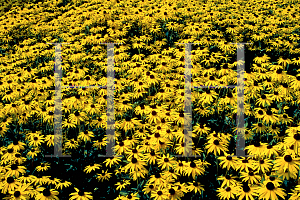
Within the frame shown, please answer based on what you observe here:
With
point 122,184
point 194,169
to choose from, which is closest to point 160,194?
point 194,169

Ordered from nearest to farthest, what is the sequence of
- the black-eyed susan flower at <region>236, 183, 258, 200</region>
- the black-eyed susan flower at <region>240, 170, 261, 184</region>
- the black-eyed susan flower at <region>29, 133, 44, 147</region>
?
the black-eyed susan flower at <region>236, 183, 258, 200</region>
the black-eyed susan flower at <region>240, 170, 261, 184</region>
the black-eyed susan flower at <region>29, 133, 44, 147</region>

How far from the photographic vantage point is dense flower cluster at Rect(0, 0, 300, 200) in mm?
5273

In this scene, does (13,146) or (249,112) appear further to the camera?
(249,112)

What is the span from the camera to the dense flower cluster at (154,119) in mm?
5273

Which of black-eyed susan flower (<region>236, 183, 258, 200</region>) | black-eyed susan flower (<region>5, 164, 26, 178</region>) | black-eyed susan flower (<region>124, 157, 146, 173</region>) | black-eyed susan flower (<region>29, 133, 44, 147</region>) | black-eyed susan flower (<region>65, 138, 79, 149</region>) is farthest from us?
black-eyed susan flower (<region>65, 138, 79, 149</region>)

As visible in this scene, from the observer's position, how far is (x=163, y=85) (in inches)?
314

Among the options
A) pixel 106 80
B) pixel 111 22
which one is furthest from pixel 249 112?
pixel 111 22

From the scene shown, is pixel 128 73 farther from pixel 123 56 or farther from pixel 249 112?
pixel 249 112

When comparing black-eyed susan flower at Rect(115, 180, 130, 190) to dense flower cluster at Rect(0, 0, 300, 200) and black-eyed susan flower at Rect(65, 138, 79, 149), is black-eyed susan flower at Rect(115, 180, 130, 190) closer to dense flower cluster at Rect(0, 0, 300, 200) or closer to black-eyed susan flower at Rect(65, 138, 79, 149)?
dense flower cluster at Rect(0, 0, 300, 200)

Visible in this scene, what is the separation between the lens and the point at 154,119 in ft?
21.2

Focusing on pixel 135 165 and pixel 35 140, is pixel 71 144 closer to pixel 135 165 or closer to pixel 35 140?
pixel 35 140

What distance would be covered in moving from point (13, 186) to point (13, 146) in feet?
5.08

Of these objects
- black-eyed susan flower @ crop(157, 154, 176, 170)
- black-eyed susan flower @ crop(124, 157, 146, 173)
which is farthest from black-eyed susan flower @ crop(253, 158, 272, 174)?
black-eyed susan flower @ crop(124, 157, 146, 173)

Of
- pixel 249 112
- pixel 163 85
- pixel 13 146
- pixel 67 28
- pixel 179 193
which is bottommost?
pixel 179 193
